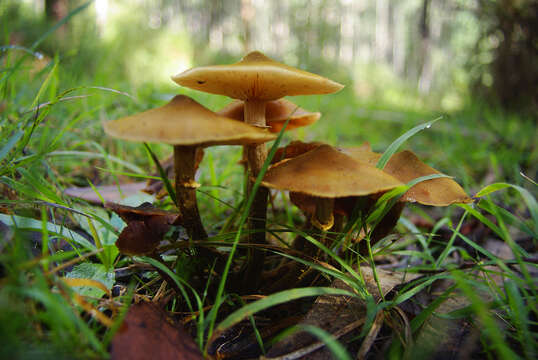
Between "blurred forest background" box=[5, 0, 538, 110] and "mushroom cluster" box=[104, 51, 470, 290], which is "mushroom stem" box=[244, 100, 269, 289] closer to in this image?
"mushroom cluster" box=[104, 51, 470, 290]

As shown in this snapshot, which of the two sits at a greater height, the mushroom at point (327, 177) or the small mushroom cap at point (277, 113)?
the small mushroom cap at point (277, 113)

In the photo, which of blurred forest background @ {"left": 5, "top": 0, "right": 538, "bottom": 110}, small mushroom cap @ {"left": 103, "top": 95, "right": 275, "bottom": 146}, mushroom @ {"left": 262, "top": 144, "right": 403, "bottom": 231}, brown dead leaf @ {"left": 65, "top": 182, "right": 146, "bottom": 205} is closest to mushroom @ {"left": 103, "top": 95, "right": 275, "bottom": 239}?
small mushroom cap @ {"left": 103, "top": 95, "right": 275, "bottom": 146}

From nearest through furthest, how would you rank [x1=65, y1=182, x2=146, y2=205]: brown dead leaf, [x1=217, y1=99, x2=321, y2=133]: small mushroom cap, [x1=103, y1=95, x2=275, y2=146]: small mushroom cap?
[x1=103, y1=95, x2=275, y2=146]: small mushroom cap → [x1=217, y1=99, x2=321, y2=133]: small mushroom cap → [x1=65, y1=182, x2=146, y2=205]: brown dead leaf

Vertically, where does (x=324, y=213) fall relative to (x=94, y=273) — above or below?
above

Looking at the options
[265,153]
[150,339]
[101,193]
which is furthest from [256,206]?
[101,193]

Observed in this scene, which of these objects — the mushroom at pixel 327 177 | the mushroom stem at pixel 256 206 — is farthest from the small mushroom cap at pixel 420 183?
the mushroom stem at pixel 256 206

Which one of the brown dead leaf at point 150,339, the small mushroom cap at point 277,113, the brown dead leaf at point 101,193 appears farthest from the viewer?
the brown dead leaf at point 101,193

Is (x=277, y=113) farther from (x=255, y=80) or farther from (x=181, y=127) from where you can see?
(x=181, y=127)

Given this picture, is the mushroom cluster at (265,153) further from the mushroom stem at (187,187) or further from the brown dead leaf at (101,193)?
the brown dead leaf at (101,193)
